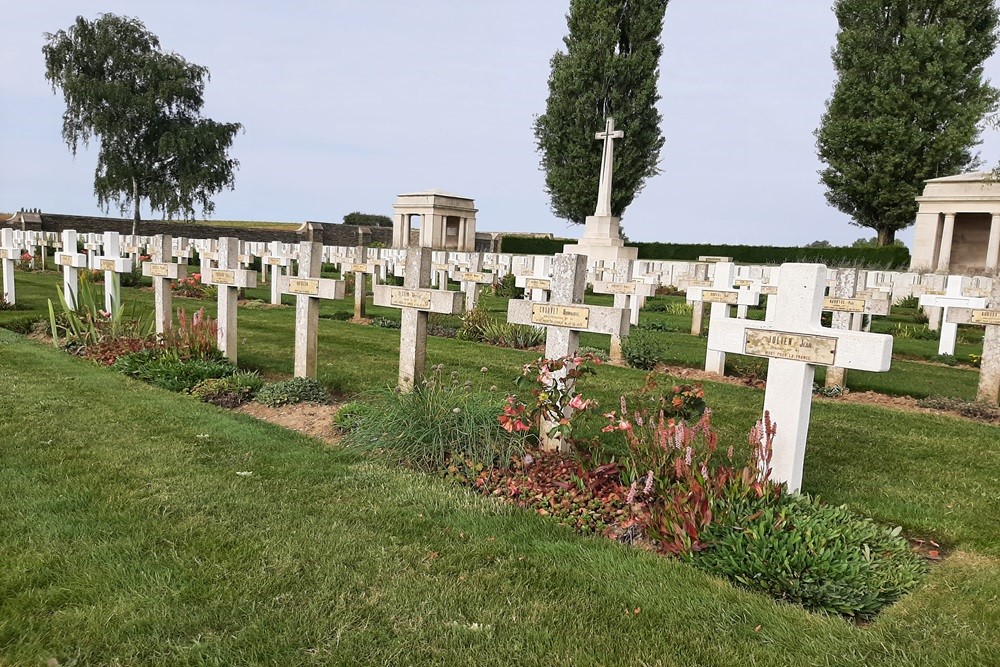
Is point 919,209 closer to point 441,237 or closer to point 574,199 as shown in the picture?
point 574,199

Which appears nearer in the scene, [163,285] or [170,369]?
[170,369]

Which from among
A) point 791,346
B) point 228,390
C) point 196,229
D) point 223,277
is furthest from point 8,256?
point 196,229

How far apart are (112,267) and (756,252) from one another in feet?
92.0

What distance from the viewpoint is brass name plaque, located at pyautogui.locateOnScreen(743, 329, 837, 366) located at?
3961mm

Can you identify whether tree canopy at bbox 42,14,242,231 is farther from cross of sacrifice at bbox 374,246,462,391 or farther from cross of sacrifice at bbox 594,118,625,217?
cross of sacrifice at bbox 374,246,462,391

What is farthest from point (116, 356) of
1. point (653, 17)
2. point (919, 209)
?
point (653, 17)

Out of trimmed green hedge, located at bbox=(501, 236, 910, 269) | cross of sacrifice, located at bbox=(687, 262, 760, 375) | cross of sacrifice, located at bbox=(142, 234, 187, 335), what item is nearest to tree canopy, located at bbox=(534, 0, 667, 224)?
trimmed green hedge, located at bbox=(501, 236, 910, 269)

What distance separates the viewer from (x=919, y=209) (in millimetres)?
27250

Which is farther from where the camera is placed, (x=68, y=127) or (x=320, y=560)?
(x=68, y=127)

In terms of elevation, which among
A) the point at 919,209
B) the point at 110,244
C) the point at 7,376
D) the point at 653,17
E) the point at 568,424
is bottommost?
the point at 7,376

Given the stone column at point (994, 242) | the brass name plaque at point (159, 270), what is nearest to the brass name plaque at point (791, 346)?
the brass name plaque at point (159, 270)

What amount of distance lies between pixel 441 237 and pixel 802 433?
116 feet

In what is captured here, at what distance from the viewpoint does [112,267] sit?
369 inches

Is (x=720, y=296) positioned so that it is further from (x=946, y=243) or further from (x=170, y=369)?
(x=946, y=243)
